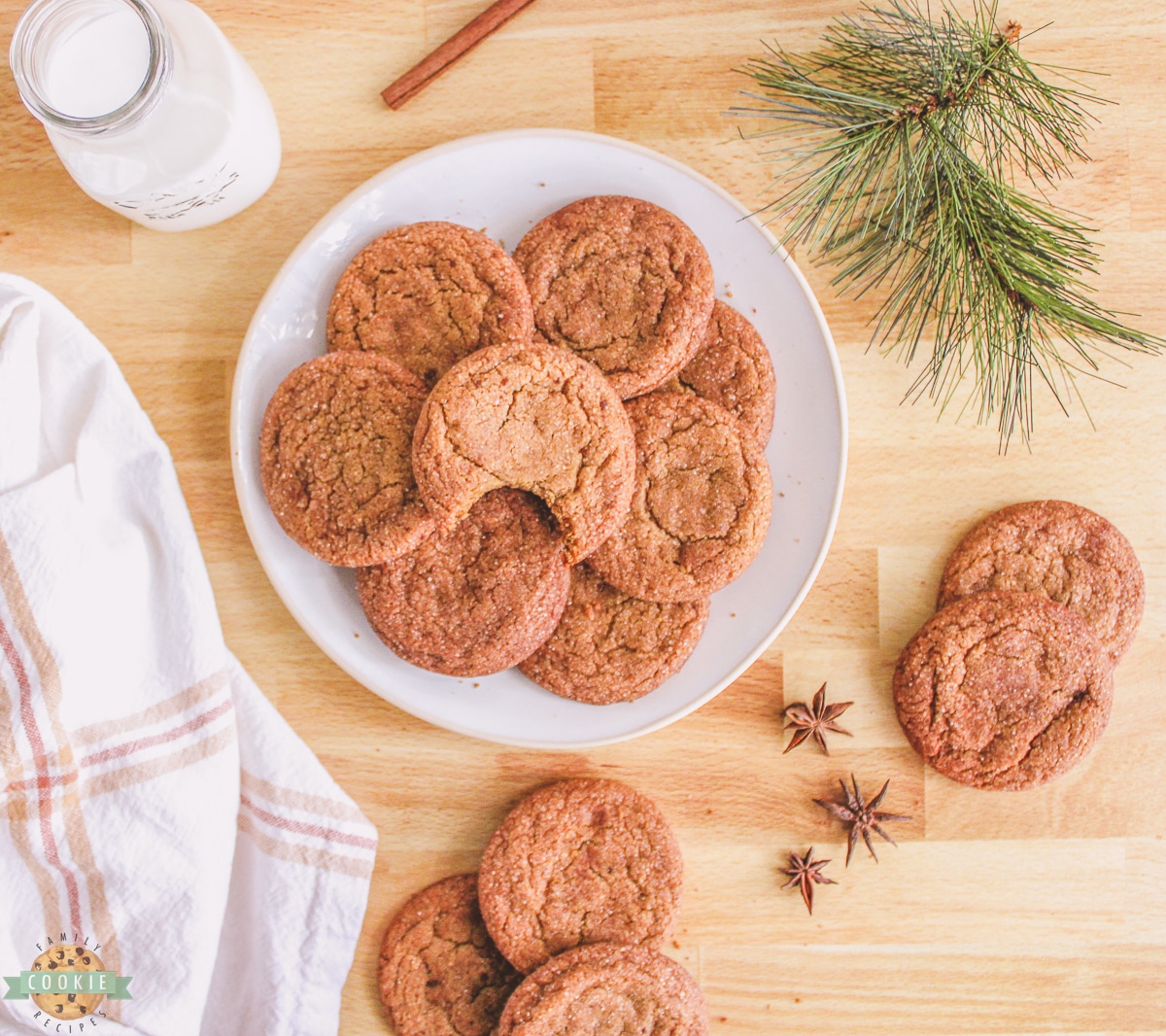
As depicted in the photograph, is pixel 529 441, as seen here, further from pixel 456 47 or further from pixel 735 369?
pixel 456 47

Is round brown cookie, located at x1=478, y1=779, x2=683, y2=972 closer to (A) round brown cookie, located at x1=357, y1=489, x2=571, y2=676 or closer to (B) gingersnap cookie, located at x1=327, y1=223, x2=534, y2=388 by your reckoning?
(A) round brown cookie, located at x1=357, y1=489, x2=571, y2=676

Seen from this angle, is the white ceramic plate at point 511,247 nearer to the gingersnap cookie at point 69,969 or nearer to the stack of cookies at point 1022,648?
the stack of cookies at point 1022,648

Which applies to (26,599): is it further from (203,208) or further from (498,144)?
(498,144)

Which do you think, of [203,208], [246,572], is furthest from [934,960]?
[203,208]

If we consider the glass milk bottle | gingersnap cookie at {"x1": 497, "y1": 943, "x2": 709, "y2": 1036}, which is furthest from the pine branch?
gingersnap cookie at {"x1": 497, "y1": 943, "x2": 709, "y2": 1036}

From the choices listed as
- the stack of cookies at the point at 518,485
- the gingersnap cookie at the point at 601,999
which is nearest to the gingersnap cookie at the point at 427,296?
the stack of cookies at the point at 518,485

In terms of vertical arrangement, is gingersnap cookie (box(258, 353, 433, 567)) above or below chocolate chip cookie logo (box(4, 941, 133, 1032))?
above

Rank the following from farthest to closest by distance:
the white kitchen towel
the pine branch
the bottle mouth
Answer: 1. the white kitchen towel
2. the pine branch
3. the bottle mouth

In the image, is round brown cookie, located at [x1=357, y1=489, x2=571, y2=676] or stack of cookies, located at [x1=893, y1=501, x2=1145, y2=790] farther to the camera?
stack of cookies, located at [x1=893, y1=501, x2=1145, y2=790]
